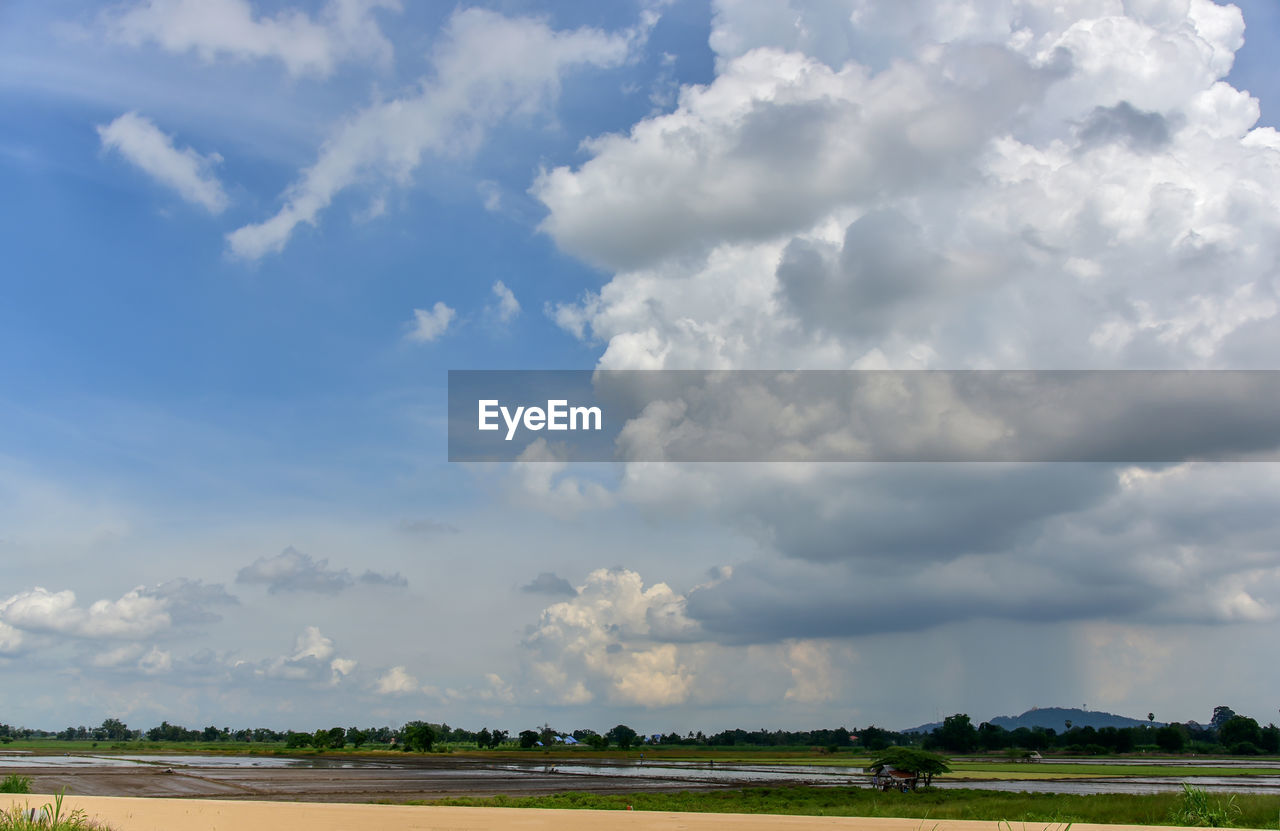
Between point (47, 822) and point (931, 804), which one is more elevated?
point (47, 822)

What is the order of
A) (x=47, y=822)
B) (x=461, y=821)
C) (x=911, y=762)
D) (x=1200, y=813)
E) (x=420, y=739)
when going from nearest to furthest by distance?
1. (x=47, y=822)
2. (x=461, y=821)
3. (x=1200, y=813)
4. (x=911, y=762)
5. (x=420, y=739)

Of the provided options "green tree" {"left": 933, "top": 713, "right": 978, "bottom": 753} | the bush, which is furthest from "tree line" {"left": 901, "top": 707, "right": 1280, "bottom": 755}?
the bush

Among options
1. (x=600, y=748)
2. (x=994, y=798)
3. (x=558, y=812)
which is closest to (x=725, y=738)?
(x=600, y=748)

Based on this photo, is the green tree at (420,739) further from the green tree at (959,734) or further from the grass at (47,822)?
the grass at (47,822)

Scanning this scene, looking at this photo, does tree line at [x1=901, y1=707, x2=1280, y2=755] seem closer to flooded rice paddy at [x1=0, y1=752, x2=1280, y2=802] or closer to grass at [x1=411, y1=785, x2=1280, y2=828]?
flooded rice paddy at [x1=0, y1=752, x2=1280, y2=802]

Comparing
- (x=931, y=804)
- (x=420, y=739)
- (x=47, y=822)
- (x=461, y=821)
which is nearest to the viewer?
(x=47, y=822)

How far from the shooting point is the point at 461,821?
77.0 feet

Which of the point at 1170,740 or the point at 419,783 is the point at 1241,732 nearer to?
the point at 1170,740

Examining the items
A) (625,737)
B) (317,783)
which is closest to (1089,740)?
(625,737)

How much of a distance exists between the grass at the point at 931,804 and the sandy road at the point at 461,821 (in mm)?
11421

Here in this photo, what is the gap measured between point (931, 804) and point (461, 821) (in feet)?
99.9

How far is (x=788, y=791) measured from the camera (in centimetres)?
5316

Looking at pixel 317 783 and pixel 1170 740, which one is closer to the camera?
pixel 317 783

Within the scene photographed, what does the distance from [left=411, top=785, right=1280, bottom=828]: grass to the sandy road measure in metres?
11.4
